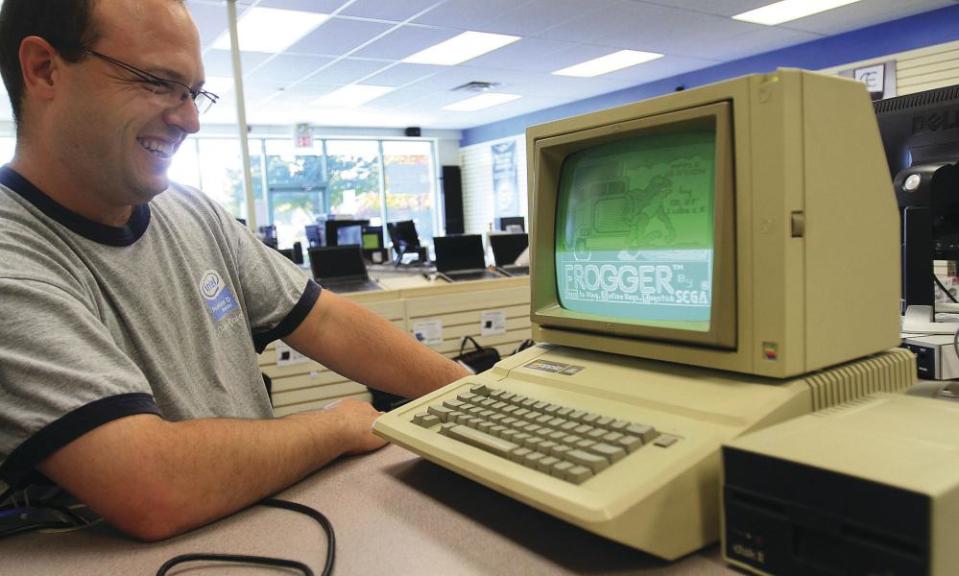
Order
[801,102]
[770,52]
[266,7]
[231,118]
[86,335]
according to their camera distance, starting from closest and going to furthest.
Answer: [801,102], [86,335], [266,7], [770,52], [231,118]

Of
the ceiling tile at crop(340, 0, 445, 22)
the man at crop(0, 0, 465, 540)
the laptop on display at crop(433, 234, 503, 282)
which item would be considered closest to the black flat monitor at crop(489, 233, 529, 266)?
the laptop on display at crop(433, 234, 503, 282)

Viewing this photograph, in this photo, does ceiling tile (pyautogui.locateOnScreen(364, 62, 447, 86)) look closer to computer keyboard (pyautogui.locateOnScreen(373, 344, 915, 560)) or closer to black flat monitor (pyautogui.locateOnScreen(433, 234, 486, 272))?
black flat monitor (pyautogui.locateOnScreen(433, 234, 486, 272))

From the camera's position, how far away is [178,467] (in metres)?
0.68

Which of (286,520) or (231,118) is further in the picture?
(231,118)

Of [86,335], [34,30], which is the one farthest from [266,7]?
[86,335]

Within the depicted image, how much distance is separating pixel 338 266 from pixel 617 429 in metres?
2.53

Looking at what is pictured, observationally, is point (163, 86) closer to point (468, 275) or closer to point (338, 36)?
point (468, 275)

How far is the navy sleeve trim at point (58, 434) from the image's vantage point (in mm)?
636

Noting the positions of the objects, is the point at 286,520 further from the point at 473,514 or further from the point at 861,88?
the point at 861,88

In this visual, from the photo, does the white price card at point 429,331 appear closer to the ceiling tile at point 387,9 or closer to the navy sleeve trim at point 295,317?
the navy sleeve trim at point 295,317

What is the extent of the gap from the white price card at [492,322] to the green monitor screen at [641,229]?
6.27ft

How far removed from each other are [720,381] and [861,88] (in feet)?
1.10

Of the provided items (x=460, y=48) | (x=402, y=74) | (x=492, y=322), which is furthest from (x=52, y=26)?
(x=402, y=74)

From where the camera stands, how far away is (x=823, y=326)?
0.63 m
